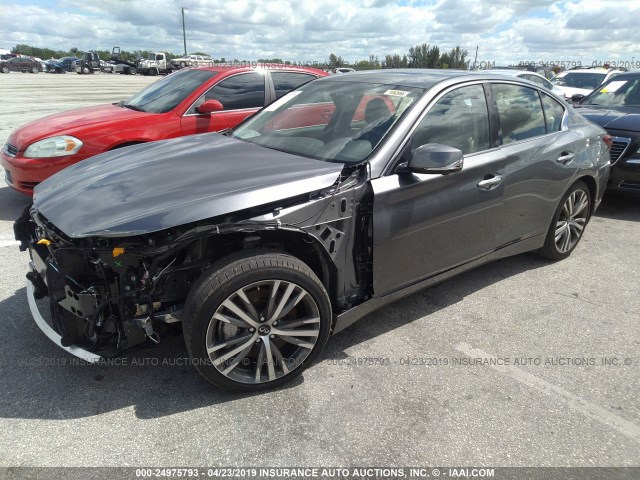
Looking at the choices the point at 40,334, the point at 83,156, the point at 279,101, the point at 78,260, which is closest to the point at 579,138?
the point at 279,101

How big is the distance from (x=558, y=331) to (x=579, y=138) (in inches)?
73.7

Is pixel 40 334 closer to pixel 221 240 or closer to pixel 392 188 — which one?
pixel 221 240

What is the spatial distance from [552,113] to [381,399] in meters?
3.00

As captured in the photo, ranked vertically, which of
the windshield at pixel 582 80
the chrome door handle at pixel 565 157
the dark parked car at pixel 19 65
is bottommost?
the chrome door handle at pixel 565 157

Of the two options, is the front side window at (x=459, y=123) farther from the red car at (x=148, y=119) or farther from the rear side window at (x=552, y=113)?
the red car at (x=148, y=119)

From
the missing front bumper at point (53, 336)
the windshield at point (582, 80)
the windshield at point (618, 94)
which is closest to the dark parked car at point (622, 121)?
the windshield at point (618, 94)

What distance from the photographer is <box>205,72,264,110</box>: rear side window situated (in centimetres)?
591

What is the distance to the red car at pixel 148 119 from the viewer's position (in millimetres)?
5047

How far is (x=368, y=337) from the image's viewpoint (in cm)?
324

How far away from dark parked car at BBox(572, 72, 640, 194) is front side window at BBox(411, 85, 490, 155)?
11.5ft

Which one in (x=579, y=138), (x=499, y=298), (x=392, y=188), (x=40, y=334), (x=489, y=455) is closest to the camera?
(x=489, y=455)

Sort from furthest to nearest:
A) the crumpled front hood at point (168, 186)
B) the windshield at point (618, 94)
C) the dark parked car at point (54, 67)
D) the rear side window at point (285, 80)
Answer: the dark parked car at point (54, 67) → the windshield at point (618, 94) → the rear side window at point (285, 80) → the crumpled front hood at point (168, 186)

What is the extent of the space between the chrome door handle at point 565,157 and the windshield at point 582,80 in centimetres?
1193

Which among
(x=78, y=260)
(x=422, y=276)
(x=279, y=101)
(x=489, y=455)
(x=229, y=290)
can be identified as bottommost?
(x=489, y=455)
